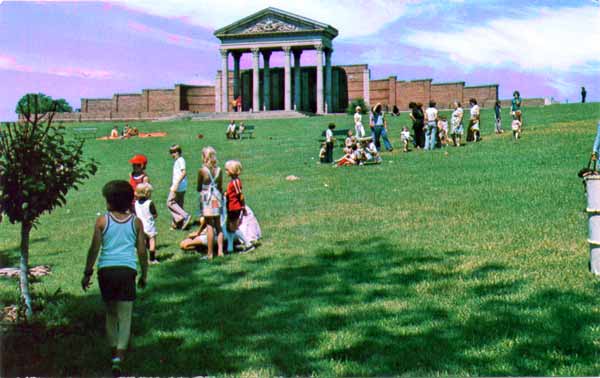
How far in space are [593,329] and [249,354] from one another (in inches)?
128

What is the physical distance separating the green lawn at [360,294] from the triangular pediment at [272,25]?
199 feet

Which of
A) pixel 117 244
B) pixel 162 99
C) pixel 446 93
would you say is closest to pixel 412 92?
pixel 446 93

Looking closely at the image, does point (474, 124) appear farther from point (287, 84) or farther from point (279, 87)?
point (279, 87)

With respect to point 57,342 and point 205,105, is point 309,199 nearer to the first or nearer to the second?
point 57,342

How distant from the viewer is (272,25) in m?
75.6

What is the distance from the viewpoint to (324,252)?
10344mm

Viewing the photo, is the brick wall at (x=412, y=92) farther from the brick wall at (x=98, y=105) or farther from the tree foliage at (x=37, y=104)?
the tree foliage at (x=37, y=104)

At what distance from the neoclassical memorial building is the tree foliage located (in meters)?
68.7

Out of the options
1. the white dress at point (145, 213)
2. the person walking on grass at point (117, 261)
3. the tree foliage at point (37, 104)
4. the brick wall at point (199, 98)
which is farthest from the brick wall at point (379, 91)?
the person walking on grass at point (117, 261)

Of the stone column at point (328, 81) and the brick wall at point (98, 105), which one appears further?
the brick wall at point (98, 105)

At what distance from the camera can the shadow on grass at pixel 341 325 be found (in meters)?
6.06

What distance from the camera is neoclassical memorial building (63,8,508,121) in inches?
2985

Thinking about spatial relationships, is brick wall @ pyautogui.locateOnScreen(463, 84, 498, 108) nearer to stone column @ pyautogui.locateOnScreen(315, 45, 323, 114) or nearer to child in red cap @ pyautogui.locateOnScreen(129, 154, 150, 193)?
stone column @ pyautogui.locateOnScreen(315, 45, 323, 114)

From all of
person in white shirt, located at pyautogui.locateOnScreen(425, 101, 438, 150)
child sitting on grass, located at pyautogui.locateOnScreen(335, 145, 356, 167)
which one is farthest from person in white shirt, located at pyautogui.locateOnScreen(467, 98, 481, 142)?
child sitting on grass, located at pyautogui.locateOnScreen(335, 145, 356, 167)
